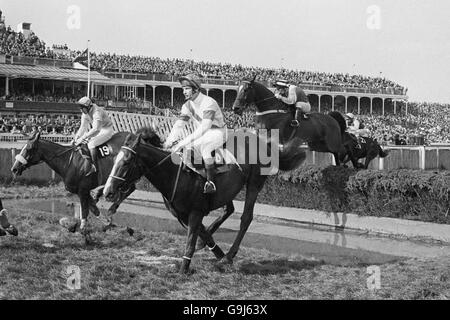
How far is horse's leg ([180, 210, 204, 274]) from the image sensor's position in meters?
7.21

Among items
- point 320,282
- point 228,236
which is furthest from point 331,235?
A: point 320,282

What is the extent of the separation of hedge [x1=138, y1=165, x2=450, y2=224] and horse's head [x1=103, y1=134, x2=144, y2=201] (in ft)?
18.3

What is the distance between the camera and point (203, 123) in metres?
7.45

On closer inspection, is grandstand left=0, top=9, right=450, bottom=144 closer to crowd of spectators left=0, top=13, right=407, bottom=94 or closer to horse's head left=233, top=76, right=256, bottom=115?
A: crowd of spectators left=0, top=13, right=407, bottom=94

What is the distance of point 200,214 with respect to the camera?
289 inches

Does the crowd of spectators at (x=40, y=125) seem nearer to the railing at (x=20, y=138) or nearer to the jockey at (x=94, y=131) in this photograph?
the railing at (x=20, y=138)

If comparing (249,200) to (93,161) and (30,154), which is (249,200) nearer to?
(93,161)

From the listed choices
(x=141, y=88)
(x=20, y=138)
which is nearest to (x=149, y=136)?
(x=20, y=138)

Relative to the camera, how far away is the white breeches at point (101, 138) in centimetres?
1052

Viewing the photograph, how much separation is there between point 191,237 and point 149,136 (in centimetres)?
143

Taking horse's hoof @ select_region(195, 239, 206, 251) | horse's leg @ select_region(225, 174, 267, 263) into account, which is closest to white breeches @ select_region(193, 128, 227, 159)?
horse's leg @ select_region(225, 174, 267, 263)

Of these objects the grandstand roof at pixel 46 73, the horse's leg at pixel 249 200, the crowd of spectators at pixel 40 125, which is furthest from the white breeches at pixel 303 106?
the grandstand roof at pixel 46 73
